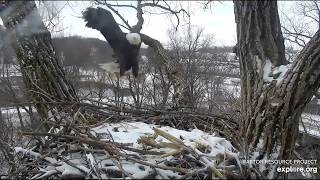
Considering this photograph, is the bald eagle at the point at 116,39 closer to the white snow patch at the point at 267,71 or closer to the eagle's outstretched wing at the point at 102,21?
the eagle's outstretched wing at the point at 102,21

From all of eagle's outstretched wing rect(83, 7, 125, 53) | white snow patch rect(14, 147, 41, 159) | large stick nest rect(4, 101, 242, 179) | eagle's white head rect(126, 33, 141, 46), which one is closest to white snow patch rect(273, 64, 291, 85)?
large stick nest rect(4, 101, 242, 179)

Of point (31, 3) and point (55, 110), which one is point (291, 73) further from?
point (31, 3)

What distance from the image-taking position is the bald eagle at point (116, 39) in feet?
17.9

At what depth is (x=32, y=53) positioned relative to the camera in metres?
3.77

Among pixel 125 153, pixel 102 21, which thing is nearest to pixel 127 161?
pixel 125 153

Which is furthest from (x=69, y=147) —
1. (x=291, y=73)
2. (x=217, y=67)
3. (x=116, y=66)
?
(x=217, y=67)

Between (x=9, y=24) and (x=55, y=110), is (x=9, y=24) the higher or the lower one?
the higher one

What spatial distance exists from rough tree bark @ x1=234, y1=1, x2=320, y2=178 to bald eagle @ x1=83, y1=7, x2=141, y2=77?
297 cm

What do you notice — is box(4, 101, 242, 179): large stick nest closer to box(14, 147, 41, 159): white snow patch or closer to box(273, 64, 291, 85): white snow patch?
box(14, 147, 41, 159): white snow patch

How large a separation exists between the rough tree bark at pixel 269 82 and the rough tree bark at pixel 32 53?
5.84 feet

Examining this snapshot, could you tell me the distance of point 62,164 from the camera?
7.90ft

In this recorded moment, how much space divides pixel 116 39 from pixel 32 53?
7.57ft

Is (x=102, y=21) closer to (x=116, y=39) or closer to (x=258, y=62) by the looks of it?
(x=116, y=39)

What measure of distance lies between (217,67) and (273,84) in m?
27.6
